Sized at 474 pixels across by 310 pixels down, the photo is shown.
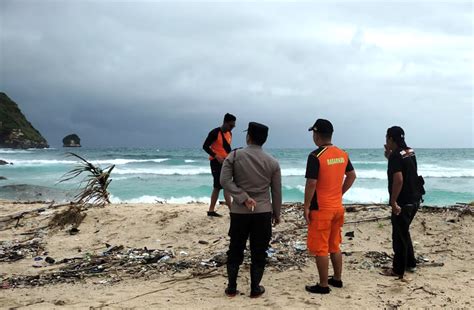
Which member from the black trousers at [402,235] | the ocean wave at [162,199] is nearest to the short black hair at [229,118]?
the black trousers at [402,235]

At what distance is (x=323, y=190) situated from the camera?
15.0 ft

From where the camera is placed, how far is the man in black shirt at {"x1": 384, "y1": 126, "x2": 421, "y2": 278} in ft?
16.4

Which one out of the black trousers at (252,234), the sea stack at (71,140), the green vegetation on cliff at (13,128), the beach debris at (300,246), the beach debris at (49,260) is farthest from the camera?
the sea stack at (71,140)

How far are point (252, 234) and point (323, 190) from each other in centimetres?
97

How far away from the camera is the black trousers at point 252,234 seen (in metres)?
4.49

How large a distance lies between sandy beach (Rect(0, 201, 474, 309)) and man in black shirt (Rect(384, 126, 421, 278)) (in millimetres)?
429

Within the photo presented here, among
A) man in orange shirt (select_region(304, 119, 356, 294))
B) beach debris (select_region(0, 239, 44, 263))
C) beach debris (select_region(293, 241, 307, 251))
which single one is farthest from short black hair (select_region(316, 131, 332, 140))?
beach debris (select_region(0, 239, 44, 263))

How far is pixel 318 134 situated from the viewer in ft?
15.3

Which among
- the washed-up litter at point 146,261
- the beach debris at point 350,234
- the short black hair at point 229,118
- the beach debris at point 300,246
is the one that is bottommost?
the washed-up litter at point 146,261

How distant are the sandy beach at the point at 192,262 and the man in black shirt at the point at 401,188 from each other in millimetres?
429

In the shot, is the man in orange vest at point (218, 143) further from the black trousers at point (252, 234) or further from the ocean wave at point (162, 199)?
the ocean wave at point (162, 199)

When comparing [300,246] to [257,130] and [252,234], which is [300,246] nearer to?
[252,234]

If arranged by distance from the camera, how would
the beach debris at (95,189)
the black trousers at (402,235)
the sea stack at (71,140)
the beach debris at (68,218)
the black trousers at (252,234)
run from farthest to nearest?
the sea stack at (71,140), the beach debris at (95,189), the beach debris at (68,218), the black trousers at (402,235), the black trousers at (252,234)

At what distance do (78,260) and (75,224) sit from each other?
1912 millimetres
